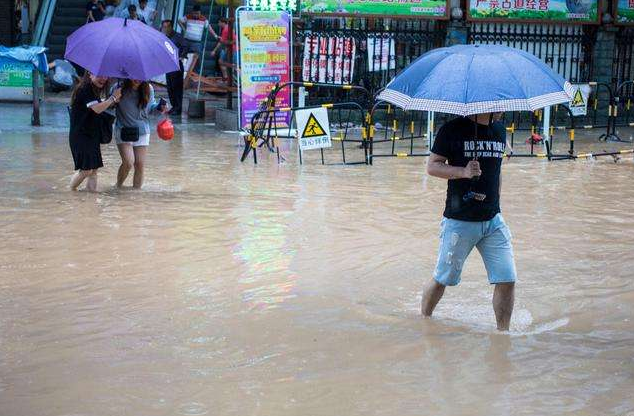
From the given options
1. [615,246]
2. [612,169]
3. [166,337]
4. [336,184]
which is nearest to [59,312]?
[166,337]

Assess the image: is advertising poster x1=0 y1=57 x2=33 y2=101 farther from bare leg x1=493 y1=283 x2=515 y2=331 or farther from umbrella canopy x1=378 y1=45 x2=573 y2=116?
bare leg x1=493 y1=283 x2=515 y2=331

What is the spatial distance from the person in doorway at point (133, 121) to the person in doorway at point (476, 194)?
18.6 feet

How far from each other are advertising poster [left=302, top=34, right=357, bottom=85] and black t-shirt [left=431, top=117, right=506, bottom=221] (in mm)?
13292

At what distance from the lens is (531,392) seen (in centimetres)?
548

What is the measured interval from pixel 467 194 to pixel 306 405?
176 centimetres

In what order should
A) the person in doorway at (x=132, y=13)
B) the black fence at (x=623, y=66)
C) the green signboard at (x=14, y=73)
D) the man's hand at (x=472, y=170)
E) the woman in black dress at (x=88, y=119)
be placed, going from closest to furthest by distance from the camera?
the man's hand at (x=472, y=170)
the woman in black dress at (x=88, y=119)
the green signboard at (x=14, y=73)
the black fence at (x=623, y=66)
the person in doorway at (x=132, y=13)

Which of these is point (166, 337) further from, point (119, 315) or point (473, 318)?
point (473, 318)

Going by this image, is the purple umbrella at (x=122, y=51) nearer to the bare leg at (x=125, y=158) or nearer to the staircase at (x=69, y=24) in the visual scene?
the bare leg at (x=125, y=158)

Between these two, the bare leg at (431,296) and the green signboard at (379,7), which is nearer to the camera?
the bare leg at (431,296)

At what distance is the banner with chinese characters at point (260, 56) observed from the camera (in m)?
16.1

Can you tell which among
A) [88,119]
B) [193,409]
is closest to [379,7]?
[88,119]

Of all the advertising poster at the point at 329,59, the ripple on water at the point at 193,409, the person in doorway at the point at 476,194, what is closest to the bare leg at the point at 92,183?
the person in doorway at the point at 476,194

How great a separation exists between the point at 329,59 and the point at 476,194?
541 inches

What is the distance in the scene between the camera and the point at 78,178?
11.3 meters
